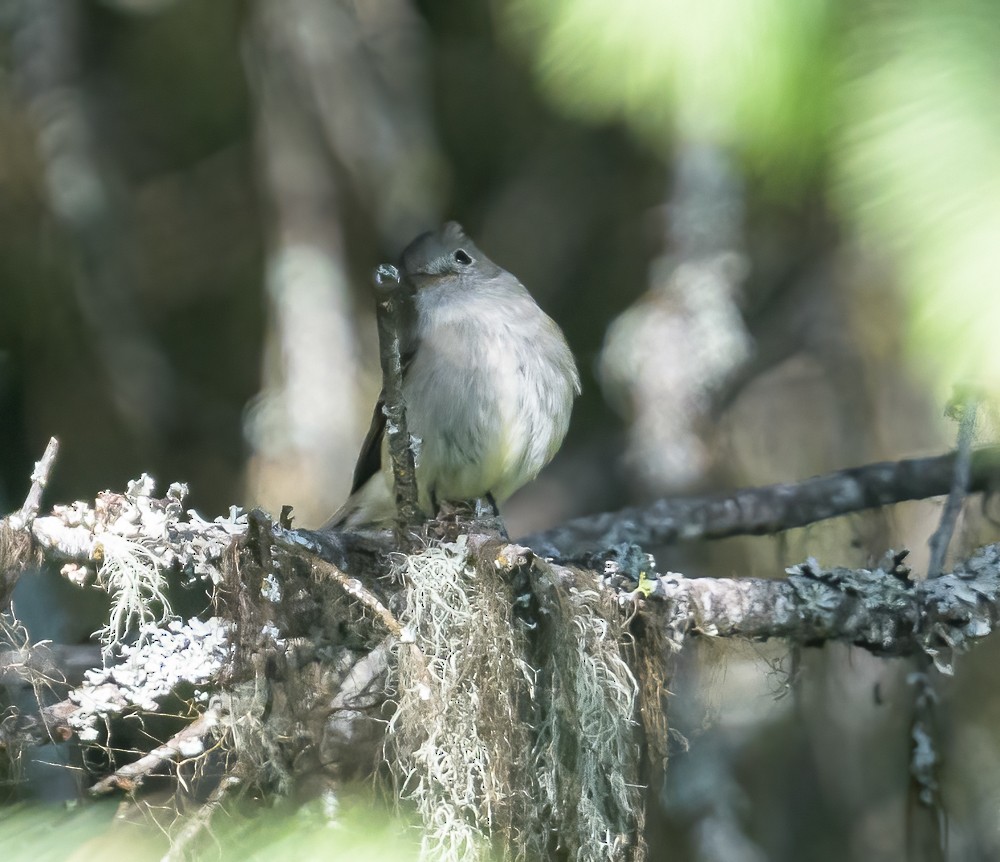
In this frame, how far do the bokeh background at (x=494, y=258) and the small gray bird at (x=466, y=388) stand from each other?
1.77 ft

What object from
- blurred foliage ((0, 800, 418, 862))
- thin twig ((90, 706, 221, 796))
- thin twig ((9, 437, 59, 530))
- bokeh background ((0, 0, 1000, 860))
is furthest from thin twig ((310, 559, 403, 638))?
bokeh background ((0, 0, 1000, 860))

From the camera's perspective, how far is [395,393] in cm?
281

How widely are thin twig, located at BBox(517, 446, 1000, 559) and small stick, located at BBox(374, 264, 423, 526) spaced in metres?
1.51

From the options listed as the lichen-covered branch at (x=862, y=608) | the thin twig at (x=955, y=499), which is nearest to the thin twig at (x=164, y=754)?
the lichen-covered branch at (x=862, y=608)

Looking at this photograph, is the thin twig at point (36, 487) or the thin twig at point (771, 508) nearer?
the thin twig at point (36, 487)

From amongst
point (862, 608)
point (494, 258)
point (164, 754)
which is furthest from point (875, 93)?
point (494, 258)

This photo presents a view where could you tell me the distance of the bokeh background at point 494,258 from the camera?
4.81 metres

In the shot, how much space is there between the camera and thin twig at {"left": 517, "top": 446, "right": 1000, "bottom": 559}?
14.8 feet

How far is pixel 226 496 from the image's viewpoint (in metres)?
6.33

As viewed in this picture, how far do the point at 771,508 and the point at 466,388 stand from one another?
4.56 feet

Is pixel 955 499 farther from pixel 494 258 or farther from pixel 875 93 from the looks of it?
pixel 494 258

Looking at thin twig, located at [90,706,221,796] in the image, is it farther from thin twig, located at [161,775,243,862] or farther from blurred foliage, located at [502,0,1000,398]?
blurred foliage, located at [502,0,1000,398]

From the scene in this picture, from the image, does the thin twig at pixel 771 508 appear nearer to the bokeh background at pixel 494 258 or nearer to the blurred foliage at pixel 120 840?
the bokeh background at pixel 494 258

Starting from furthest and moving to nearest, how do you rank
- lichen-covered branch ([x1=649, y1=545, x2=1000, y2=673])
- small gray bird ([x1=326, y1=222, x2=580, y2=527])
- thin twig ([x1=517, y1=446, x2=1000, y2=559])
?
thin twig ([x1=517, y1=446, x2=1000, y2=559]) → small gray bird ([x1=326, y1=222, x2=580, y2=527]) → lichen-covered branch ([x1=649, y1=545, x2=1000, y2=673])
